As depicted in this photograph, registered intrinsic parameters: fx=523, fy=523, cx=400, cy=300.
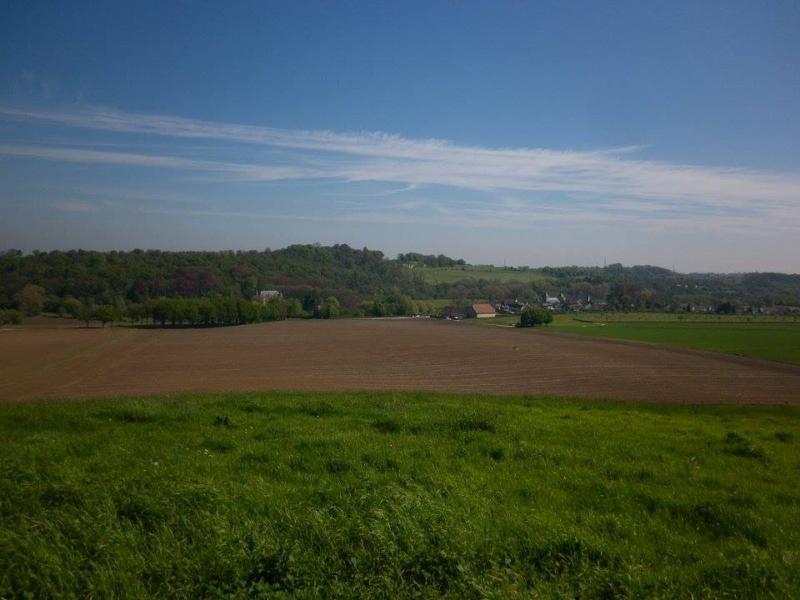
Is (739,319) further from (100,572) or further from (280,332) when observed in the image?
(100,572)

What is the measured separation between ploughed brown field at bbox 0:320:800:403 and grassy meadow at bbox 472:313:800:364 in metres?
7.03

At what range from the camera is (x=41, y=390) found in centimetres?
3088

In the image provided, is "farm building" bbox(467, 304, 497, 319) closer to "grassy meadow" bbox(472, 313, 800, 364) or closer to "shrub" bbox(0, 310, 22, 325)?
"grassy meadow" bbox(472, 313, 800, 364)

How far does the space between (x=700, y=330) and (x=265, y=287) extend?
89.6 meters

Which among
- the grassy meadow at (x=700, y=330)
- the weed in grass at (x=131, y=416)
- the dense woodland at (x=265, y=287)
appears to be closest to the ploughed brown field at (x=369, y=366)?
the grassy meadow at (x=700, y=330)

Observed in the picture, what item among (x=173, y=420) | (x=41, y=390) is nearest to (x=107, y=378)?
(x=41, y=390)

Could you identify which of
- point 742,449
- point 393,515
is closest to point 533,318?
point 742,449

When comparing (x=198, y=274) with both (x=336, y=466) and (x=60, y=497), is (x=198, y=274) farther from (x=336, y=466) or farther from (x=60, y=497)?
(x=60, y=497)

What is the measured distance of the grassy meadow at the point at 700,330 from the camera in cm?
5932

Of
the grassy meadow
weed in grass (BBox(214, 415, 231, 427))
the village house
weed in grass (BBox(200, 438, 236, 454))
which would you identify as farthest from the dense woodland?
weed in grass (BBox(200, 438, 236, 454))

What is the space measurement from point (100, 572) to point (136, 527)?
0.74 m

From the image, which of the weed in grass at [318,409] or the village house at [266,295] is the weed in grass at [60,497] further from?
the village house at [266,295]

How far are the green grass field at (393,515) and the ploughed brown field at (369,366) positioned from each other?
20305mm

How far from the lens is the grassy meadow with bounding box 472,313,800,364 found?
59.3 m
